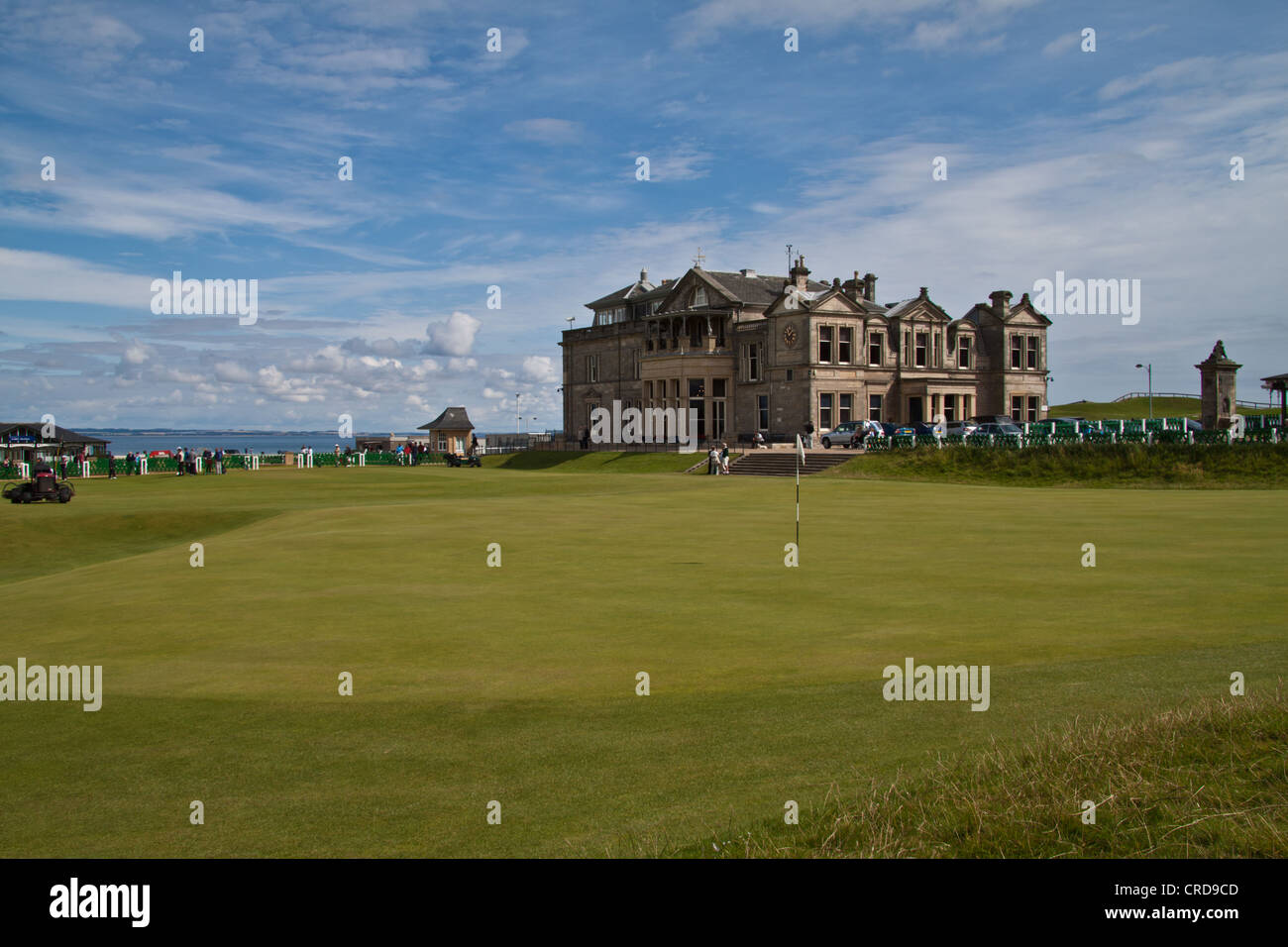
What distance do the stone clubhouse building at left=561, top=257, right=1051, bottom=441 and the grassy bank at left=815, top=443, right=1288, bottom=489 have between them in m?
18.4

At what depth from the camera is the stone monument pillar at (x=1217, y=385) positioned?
202ft

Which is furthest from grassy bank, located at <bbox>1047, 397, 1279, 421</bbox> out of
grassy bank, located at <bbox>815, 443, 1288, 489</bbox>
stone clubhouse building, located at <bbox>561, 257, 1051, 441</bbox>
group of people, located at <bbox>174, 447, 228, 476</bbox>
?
group of people, located at <bbox>174, 447, 228, 476</bbox>

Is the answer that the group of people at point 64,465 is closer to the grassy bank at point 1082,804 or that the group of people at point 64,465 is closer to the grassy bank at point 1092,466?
the grassy bank at point 1092,466

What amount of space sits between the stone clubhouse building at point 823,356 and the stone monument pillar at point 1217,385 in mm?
19888

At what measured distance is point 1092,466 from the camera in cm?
5150

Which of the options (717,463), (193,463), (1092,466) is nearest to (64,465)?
(193,463)

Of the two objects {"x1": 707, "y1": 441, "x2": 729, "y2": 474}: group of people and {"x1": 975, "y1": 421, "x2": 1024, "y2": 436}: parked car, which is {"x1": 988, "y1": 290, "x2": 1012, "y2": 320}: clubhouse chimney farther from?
{"x1": 707, "y1": 441, "x2": 729, "y2": 474}: group of people

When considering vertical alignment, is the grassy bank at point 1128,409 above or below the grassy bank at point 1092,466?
above

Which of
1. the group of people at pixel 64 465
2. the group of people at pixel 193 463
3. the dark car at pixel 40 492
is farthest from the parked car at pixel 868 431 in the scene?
the group of people at pixel 64 465

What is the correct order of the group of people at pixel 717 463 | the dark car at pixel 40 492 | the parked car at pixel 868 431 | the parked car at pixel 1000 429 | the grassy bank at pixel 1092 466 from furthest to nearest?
the parked car at pixel 868 431 < the group of people at pixel 717 463 < the parked car at pixel 1000 429 < the grassy bank at pixel 1092 466 < the dark car at pixel 40 492

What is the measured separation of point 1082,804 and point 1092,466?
49.7 metres

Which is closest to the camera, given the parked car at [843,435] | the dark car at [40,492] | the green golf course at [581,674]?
the green golf course at [581,674]
